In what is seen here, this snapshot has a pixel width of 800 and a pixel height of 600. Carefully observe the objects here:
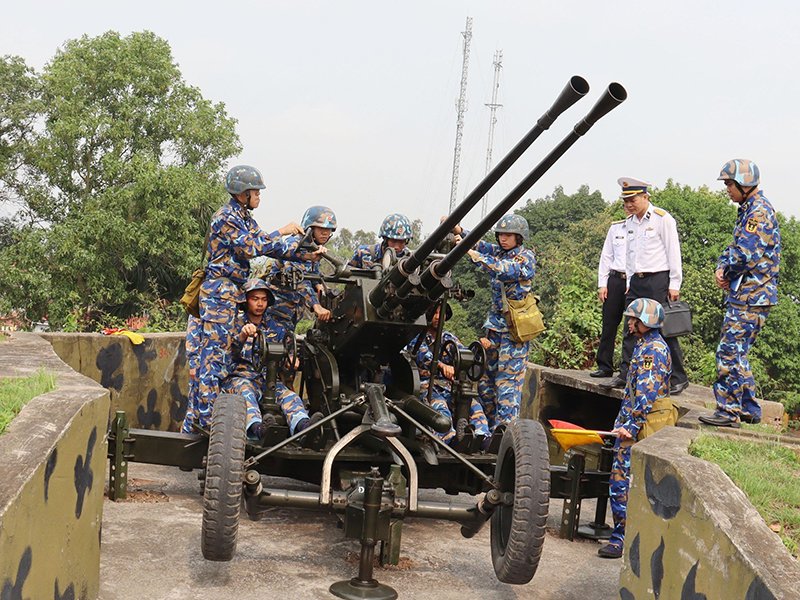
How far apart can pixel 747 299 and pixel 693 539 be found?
3.11 m

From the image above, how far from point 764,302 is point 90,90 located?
2214 centimetres

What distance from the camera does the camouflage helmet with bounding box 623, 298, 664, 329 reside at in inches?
245

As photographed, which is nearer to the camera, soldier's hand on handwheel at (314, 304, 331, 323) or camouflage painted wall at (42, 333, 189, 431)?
soldier's hand on handwheel at (314, 304, 331, 323)

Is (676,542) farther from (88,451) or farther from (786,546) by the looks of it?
(88,451)

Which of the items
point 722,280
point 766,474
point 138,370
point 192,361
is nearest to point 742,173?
point 722,280

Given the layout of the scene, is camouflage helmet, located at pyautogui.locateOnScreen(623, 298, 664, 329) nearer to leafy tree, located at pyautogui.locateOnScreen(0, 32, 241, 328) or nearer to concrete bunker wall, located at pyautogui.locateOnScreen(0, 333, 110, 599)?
concrete bunker wall, located at pyautogui.locateOnScreen(0, 333, 110, 599)

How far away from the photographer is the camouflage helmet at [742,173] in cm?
651

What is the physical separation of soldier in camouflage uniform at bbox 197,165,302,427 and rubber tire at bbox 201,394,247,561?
7.30ft

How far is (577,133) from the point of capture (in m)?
4.62

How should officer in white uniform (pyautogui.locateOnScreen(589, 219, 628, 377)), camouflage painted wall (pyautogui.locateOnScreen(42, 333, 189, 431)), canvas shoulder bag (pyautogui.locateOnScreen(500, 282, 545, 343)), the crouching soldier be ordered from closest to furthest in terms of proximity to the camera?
the crouching soldier → canvas shoulder bag (pyautogui.locateOnScreen(500, 282, 545, 343)) → officer in white uniform (pyautogui.locateOnScreen(589, 219, 628, 377)) → camouflage painted wall (pyautogui.locateOnScreen(42, 333, 189, 431))

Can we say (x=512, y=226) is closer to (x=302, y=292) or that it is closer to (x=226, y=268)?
(x=302, y=292)

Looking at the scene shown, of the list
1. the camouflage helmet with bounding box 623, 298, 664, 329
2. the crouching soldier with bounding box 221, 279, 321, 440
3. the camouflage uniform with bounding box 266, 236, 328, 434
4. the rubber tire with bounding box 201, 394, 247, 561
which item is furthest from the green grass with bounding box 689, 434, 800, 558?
the camouflage uniform with bounding box 266, 236, 328, 434

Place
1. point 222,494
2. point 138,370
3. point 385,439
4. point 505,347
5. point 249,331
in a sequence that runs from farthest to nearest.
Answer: point 138,370 → point 505,347 → point 249,331 → point 385,439 → point 222,494

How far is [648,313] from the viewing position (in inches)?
246
